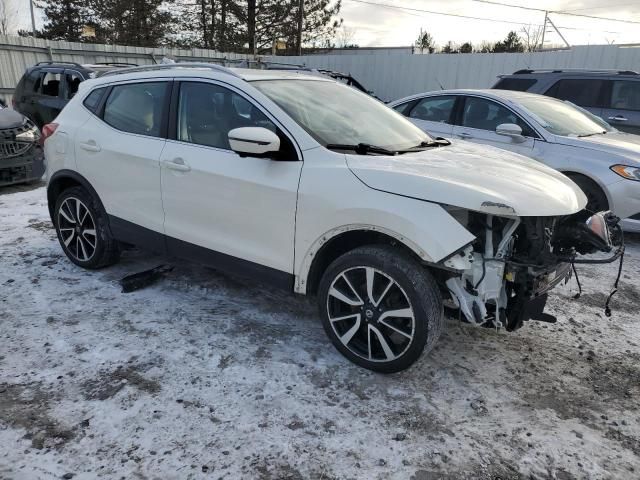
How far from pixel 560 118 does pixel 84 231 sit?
5.73m

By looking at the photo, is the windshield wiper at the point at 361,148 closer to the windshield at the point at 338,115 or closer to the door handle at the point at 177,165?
the windshield at the point at 338,115

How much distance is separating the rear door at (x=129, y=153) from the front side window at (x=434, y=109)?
4283mm

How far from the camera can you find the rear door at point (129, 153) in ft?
12.6

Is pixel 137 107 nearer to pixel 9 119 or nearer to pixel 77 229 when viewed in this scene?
pixel 77 229

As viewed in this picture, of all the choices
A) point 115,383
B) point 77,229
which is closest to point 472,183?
point 115,383

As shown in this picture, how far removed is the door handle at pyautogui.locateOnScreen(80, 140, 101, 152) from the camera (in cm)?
418

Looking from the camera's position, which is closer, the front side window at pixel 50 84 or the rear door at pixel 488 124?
the rear door at pixel 488 124

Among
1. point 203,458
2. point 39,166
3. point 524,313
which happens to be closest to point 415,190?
point 524,313

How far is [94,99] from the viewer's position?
4387mm

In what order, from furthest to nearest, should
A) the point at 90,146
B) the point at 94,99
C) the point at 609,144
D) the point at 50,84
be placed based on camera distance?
1. the point at 50,84
2. the point at 609,144
3. the point at 94,99
4. the point at 90,146

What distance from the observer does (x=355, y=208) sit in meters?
→ 2.91

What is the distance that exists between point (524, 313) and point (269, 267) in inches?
63.8

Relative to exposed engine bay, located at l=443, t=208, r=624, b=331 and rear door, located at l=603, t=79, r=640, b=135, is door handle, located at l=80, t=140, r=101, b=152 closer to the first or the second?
exposed engine bay, located at l=443, t=208, r=624, b=331

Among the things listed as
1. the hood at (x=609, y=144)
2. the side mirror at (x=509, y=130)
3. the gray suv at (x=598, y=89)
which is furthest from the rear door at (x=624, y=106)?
the side mirror at (x=509, y=130)
